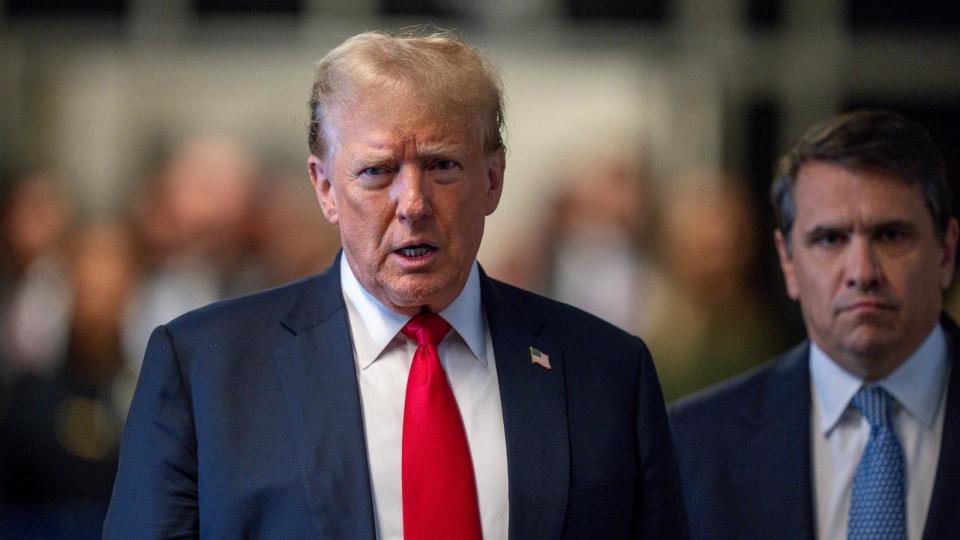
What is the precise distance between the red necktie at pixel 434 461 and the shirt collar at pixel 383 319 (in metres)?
0.07

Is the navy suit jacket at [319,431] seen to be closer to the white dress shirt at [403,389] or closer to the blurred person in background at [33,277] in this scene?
the white dress shirt at [403,389]

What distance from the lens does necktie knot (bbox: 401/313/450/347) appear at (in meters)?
3.27

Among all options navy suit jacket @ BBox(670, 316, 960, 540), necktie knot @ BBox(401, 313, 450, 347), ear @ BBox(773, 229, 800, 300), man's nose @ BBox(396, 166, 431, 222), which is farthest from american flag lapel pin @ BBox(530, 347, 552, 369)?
ear @ BBox(773, 229, 800, 300)

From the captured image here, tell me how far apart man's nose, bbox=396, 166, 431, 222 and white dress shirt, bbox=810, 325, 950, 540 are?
4.53 feet

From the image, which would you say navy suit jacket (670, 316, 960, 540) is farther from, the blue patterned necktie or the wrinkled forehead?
the wrinkled forehead

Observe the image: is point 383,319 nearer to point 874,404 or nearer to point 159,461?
point 159,461

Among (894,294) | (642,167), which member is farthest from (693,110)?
(894,294)

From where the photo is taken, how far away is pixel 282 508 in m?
3.06

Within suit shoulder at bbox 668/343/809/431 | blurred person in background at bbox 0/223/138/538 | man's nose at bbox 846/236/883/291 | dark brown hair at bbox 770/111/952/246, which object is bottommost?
blurred person in background at bbox 0/223/138/538

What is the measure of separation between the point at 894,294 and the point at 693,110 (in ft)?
19.4

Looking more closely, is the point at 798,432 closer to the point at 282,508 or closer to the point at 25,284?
the point at 282,508

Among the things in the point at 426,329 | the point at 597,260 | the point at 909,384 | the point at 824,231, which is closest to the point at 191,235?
the point at 597,260

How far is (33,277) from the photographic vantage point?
7.35m

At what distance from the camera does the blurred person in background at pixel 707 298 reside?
6715mm
